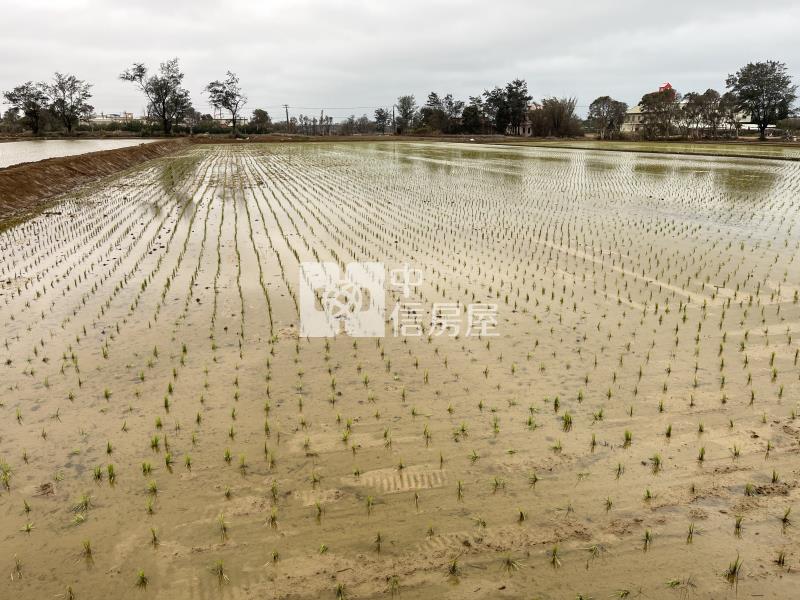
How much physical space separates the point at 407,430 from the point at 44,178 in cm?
1812

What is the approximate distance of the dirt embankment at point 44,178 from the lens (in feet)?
44.2

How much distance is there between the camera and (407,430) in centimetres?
390

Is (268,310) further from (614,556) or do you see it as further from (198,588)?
(614,556)

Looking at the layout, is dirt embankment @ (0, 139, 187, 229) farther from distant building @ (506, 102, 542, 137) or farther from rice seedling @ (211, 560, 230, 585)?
distant building @ (506, 102, 542, 137)

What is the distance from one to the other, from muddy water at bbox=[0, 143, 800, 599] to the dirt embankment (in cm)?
592

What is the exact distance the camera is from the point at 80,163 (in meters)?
20.8

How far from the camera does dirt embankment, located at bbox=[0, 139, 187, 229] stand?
44.2ft

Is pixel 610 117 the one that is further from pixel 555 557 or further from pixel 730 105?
pixel 555 557

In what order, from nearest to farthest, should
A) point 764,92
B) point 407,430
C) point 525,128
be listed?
point 407,430
point 764,92
point 525,128

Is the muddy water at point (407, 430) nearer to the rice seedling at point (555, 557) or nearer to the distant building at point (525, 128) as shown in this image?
the rice seedling at point (555, 557)

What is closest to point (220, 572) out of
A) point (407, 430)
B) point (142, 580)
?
point (142, 580)

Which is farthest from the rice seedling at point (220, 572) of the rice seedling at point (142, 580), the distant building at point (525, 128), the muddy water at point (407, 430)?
the distant building at point (525, 128)

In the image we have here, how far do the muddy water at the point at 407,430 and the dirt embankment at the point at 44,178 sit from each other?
19.4 feet

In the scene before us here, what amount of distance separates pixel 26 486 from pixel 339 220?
926cm
